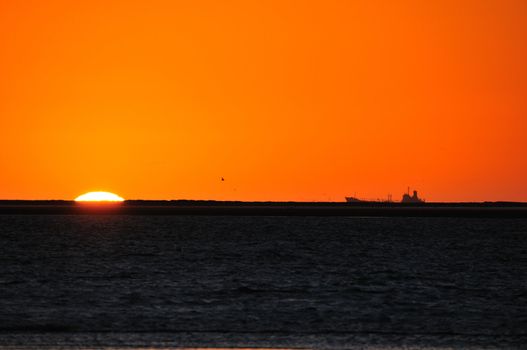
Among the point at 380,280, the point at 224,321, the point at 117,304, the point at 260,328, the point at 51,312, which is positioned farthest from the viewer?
the point at 380,280

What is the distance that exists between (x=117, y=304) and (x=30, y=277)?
2110cm

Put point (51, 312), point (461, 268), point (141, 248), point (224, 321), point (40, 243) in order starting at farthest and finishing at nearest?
point (40, 243) < point (141, 248) < point (461, 268) < point (51, 312) < point (224, 321)

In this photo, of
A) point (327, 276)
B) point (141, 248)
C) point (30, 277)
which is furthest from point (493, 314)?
point (141, 248)

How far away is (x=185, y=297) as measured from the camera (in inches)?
1832

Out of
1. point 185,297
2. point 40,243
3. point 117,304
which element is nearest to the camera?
point 117,304

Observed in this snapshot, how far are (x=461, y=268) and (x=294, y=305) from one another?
113 feet

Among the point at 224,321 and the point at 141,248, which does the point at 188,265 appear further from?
the point at 224,321

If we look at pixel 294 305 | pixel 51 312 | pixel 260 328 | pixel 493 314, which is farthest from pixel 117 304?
pixel 493 314

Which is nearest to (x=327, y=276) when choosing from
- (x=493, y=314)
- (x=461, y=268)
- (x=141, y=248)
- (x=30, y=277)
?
(x=461, y=268)

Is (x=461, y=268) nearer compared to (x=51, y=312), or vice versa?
(x=51, y=312)

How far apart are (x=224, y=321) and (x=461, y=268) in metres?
41.9

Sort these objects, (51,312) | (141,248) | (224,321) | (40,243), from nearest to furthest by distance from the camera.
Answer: (224,321) → (51,312) → (141,248) → (40,243)

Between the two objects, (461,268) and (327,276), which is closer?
(327,276)

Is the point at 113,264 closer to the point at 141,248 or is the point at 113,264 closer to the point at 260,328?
the point at 141,248
